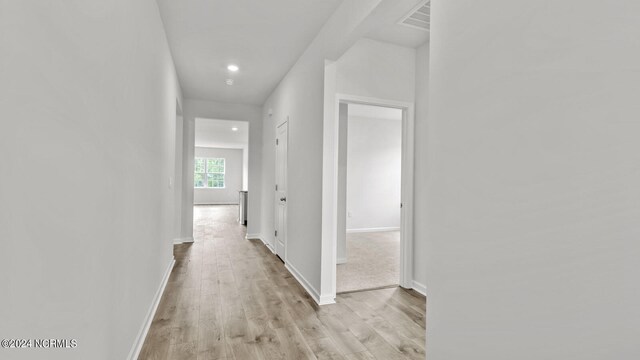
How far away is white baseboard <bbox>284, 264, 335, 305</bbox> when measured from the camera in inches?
110

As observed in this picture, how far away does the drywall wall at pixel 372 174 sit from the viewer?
705 centimetres

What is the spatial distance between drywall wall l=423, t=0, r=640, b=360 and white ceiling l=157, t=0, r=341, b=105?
156cm

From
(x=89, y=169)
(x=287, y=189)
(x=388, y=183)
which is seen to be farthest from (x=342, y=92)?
(x=388, y=183)

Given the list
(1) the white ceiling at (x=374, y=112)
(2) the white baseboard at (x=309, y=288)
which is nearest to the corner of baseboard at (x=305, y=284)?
(2) the white baseboard at (x=309, y=288)

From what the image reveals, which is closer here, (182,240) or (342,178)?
(342,178)

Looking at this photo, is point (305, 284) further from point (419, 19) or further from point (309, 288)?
point (419, 19)

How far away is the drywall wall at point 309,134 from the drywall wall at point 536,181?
3.64ft

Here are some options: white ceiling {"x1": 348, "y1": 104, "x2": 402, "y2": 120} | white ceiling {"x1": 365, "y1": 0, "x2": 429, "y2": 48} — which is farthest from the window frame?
white ceiling {"x1": 365, "y1": 0, "x2": 429, "y2": 48}

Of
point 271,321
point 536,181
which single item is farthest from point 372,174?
point 536,181

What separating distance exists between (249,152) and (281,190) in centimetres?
174

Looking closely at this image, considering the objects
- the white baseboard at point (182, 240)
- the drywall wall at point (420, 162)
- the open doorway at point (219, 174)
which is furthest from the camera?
the open doorway at point (219, 174)

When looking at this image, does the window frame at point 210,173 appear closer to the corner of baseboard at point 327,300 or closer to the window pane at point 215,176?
the window pane at point 215,176

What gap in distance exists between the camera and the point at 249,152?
18.9 ft

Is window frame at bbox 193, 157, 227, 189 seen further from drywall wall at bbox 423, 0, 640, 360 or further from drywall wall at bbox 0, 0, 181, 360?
drywall wall at bbox 423, 0, 640, 360
